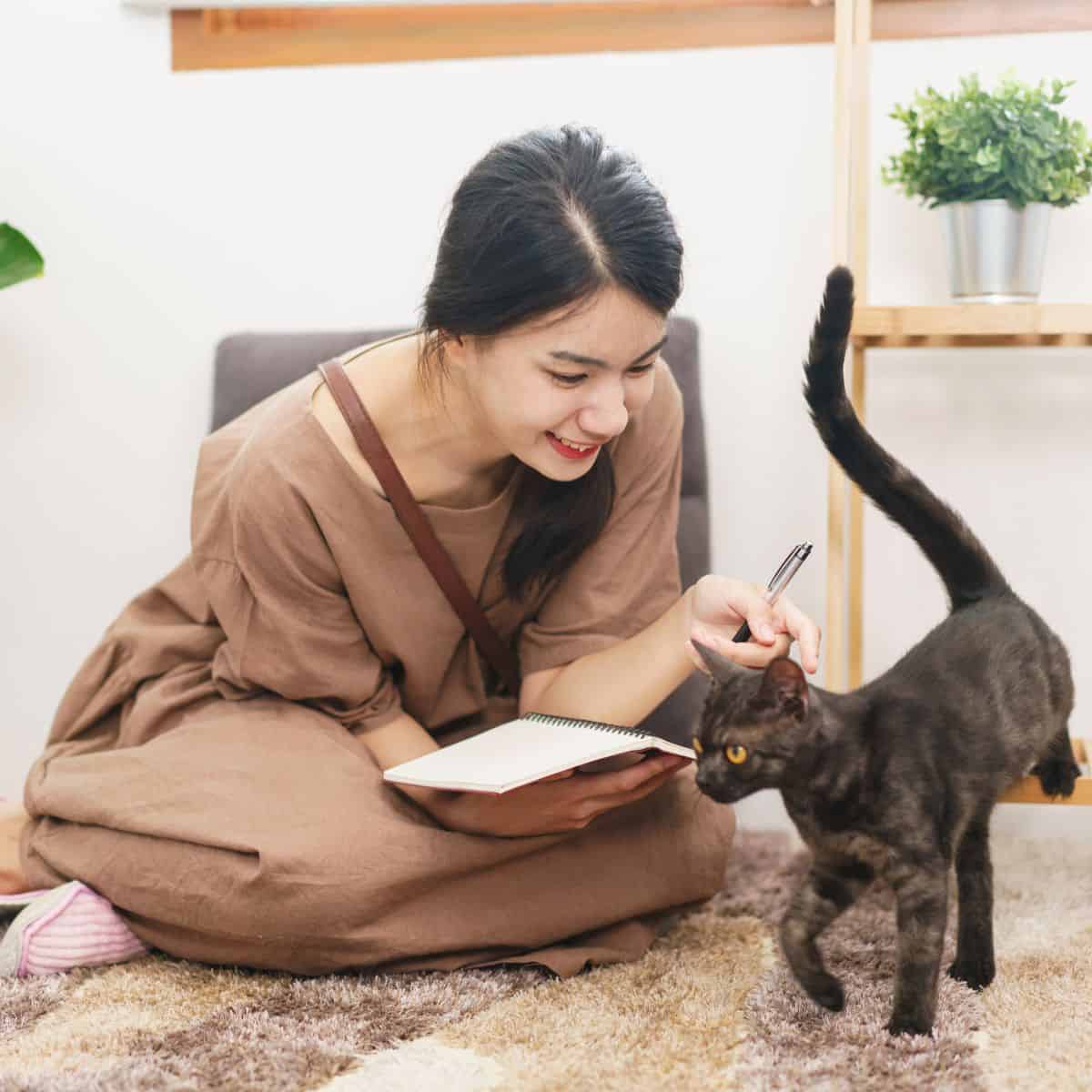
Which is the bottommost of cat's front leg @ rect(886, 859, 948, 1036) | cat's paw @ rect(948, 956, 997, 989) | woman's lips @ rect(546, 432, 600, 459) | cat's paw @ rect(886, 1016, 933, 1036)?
cat's paw @ rect(948, 956, 997, 989)

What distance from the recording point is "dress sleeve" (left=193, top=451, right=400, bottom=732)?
127 cm

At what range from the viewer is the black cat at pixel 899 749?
984mm

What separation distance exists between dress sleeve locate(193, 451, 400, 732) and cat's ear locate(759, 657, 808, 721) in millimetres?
509

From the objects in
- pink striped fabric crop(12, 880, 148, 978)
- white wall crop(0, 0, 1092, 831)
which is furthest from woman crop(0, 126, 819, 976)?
white wall crop(0, 0, 1092, 831)

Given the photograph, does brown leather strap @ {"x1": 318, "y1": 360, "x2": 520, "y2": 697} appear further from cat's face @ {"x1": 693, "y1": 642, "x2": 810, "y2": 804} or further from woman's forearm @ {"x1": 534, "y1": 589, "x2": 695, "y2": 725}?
cat's face @ {"x1": 693, "y1": 642, "x2": 810, "y2": 804}

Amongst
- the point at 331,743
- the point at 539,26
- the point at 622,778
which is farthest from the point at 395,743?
the point at 539,26

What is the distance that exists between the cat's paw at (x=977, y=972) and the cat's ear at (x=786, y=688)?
0.36 metres

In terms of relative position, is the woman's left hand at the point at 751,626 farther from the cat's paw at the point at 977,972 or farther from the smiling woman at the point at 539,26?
the smiling woman at the point at 539,26

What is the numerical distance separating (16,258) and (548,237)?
3.03 feet

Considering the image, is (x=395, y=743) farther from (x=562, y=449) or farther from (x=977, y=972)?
(x=977, y=972)

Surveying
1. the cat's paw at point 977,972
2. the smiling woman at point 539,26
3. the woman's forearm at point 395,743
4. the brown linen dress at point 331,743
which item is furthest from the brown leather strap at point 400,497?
the smiling woman at point 539,26

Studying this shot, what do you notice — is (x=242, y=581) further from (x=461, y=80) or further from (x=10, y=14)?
(x=10, y=14)

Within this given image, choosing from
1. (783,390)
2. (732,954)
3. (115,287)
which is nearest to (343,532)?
(732,954)

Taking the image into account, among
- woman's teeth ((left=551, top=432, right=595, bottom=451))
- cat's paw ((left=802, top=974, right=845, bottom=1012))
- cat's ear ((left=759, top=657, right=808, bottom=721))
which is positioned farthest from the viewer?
woman's teeth ((left=551, top=432, right=595, bottom=451))
